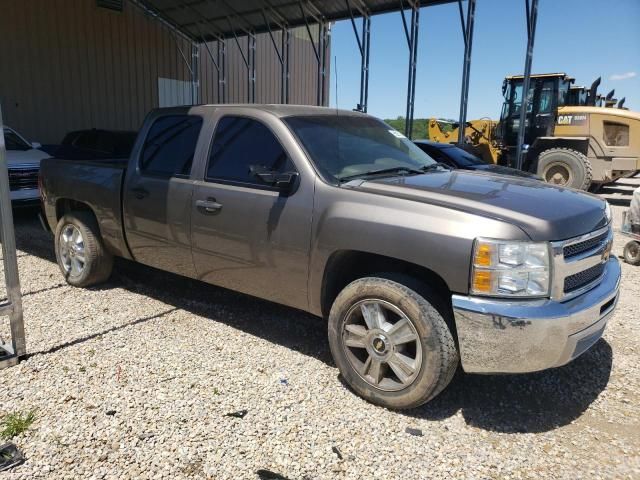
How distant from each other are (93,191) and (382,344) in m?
3.34

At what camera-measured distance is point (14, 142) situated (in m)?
9.77

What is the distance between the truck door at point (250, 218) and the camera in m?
3.46

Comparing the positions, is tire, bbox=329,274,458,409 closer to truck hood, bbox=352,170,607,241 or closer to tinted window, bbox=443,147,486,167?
truck hood, bbox=352,170,607,241

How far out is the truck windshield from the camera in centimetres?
359

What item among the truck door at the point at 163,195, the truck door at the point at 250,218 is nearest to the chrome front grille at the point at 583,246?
the truck door at the point at 250,218

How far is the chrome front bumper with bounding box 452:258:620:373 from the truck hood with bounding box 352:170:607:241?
37 centimetres

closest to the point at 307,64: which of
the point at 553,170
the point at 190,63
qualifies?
the point at 190,63

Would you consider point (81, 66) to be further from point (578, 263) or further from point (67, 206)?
point (578, 263)

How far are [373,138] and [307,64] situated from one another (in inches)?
798

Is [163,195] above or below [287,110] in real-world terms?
below

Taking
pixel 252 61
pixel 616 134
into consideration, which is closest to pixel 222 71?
pixel 252 61

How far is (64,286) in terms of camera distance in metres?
5.47

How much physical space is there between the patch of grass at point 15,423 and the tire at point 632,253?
7.19 m

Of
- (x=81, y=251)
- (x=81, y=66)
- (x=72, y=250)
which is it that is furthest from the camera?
(x=81, y=66)
